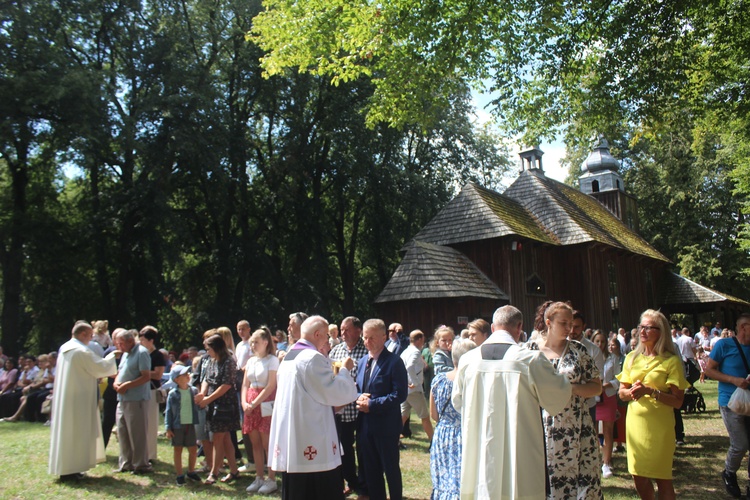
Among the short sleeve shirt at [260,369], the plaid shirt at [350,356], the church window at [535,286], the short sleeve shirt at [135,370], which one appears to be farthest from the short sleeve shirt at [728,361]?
the church window at [535,286]

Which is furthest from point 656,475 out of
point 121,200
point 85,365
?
point 121,200

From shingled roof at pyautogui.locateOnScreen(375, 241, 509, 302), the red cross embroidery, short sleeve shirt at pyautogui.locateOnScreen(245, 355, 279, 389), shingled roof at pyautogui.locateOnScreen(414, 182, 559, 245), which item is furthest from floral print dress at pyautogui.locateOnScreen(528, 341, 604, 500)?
shingled roof at pyautogui.locateOnScreen(414, 182, 559, 245)

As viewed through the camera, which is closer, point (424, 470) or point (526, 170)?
point (424, 470)

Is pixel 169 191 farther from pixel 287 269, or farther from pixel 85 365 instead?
pixel 85 365

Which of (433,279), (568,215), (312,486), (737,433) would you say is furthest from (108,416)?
(568,215)

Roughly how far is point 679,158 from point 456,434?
131 feet

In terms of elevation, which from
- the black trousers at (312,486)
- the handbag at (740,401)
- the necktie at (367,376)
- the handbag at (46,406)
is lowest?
the handbag at (46,406)

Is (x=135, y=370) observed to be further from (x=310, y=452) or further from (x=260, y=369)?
(x=310, y=452)

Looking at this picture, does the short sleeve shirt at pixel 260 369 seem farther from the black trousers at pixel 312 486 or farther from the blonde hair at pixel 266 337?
the black trousers at pixel 312 486

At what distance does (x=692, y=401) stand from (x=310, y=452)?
33.1 ft

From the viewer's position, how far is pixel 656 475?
18.5 ft

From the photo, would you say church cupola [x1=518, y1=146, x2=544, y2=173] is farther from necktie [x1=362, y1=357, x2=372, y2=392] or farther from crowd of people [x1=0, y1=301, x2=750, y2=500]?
necktie [x1=362, y1=357, x2=372, y2=392]

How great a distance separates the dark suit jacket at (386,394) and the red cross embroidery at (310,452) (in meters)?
1.08

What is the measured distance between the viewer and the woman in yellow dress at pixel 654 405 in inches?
224
